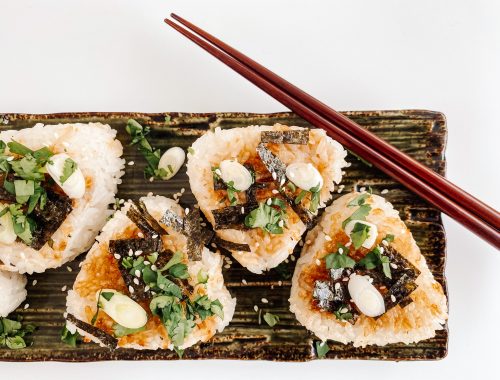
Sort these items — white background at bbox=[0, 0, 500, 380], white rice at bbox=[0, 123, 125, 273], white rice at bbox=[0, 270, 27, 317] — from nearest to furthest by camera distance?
1. white rice at bbox=[0, 123, 125, 273]
2. white rice at bbox=[0, 270, 27, 317]
3. white background at bbox=[0, 0, 500, 380]

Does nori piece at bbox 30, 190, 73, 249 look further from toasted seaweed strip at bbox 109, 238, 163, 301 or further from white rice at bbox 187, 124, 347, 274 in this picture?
white rice at bbox 187, 124, 347, 274

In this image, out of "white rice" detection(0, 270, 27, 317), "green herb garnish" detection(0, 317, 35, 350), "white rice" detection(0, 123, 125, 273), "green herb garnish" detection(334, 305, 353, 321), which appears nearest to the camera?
"green herb garnish" detection(334, 305, 353, 321)

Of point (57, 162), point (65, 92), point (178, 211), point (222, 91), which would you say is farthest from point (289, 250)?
point (65, 92)

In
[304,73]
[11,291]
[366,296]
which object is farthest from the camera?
[304,73]

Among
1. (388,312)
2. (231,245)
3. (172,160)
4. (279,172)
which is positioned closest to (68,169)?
(172,160)

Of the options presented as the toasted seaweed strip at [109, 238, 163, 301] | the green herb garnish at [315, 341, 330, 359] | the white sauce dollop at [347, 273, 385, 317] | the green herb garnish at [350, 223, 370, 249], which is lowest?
the green herb garnish at [315, 341, 330, 359]

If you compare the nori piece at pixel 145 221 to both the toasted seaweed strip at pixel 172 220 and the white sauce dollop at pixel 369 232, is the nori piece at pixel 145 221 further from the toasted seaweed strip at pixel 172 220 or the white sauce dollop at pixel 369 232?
the white sauce dollop at pixel 369 232

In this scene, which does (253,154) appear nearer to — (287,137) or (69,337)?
(287,137)

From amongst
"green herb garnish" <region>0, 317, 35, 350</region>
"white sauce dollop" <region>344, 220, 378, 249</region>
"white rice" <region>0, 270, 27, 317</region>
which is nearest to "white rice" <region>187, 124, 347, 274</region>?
"white sauce dollop" <region>344, 220, 378, 249</region>
